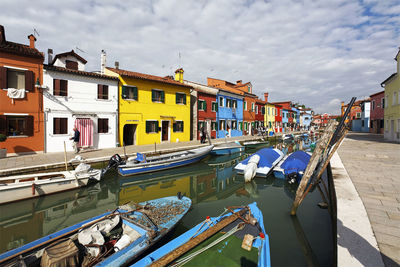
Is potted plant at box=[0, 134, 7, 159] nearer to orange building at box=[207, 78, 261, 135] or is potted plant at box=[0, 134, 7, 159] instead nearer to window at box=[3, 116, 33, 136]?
window at box=[3, 116, 33, 136]

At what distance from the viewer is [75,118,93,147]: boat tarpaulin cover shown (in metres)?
14.3

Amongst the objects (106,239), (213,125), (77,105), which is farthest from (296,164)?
(77,105)

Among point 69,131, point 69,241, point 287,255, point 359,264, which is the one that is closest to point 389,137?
point 287,255

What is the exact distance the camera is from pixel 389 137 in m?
19.4

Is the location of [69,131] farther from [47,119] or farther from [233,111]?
[233,111]

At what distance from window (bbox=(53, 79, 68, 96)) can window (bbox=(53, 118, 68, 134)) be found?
1.86 m

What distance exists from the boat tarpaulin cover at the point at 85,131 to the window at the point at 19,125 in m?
2.62

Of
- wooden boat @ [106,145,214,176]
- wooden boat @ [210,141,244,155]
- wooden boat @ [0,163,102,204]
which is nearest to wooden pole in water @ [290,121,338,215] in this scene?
wooden boat @ [106,145,214,176]

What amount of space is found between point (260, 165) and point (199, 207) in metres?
5.44

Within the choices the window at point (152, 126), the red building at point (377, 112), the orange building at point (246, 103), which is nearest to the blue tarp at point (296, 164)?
the window at point (152, 126)

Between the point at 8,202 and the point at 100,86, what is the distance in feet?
33.9

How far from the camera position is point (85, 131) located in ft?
47.8

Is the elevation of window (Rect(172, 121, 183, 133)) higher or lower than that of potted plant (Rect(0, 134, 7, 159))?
higher

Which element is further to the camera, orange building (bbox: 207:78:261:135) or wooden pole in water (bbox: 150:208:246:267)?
orange building (bbox: 207:78:261:135)
